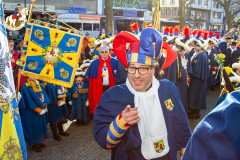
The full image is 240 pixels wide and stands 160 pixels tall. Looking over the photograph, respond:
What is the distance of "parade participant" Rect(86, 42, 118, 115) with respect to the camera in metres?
5.30

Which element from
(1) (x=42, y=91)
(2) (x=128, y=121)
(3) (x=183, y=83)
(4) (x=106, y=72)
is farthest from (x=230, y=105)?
(3) (x=183, y=83)

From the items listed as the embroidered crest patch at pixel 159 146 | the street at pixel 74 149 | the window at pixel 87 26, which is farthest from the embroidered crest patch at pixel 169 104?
the window at pixel 87 26

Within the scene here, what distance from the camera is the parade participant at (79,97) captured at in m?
5.44

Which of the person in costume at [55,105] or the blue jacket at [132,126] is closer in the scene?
the blue jacket at [132,126]

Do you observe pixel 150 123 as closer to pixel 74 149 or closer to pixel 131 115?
pixel 131 115

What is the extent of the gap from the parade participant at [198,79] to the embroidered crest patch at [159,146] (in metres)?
4.53

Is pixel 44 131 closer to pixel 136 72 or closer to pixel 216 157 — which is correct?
pixel 136 72

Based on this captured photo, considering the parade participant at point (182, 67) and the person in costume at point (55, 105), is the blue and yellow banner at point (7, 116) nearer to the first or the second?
the person in costume at point (55, 105)

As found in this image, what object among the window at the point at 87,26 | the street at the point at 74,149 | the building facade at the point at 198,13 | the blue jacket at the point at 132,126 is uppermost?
the building facade at the point at 198,13

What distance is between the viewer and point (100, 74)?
17.4 feet

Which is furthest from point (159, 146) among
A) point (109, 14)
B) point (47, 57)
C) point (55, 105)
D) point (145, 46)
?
point (109, 14)

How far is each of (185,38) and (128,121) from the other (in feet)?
17.7

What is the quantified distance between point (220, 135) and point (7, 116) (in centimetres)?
155

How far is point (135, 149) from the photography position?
1894 millimetres
